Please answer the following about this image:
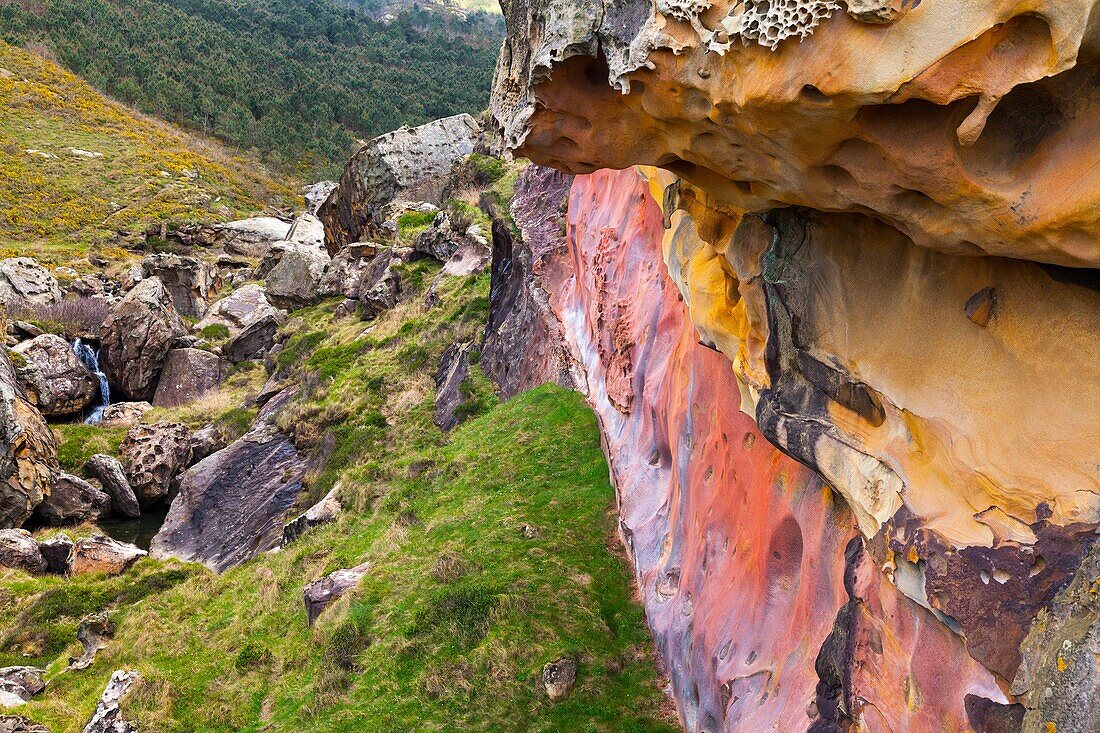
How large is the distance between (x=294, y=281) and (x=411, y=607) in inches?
1144

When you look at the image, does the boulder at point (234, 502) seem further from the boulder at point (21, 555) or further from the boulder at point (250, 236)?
the boulder at point (250, 236)

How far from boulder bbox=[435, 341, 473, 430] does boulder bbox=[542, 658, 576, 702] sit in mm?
11602

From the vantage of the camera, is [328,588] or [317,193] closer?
[328,588]

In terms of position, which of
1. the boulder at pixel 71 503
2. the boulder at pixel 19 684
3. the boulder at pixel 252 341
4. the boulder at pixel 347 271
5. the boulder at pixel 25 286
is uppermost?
the boulder at pixel 347 271

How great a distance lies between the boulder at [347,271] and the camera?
121 feet

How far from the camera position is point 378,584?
15633 millimetres

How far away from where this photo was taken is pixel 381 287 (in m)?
33.1

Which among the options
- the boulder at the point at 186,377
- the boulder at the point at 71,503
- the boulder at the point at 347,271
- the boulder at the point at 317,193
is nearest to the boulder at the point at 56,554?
the boulder at the point at 71,503

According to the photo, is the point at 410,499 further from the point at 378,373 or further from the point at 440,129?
the point at 440,129

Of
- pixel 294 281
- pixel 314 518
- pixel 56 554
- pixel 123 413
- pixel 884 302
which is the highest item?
pixel 884 302

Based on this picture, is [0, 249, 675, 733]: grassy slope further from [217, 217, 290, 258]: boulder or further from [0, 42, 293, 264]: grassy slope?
[0, 42, 293, 264]: grassy slope

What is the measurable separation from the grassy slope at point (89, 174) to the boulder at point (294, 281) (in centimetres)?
1733

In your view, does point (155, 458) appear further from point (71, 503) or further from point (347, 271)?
point (347, 271)

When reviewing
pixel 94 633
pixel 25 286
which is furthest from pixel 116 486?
pixel 25 286
